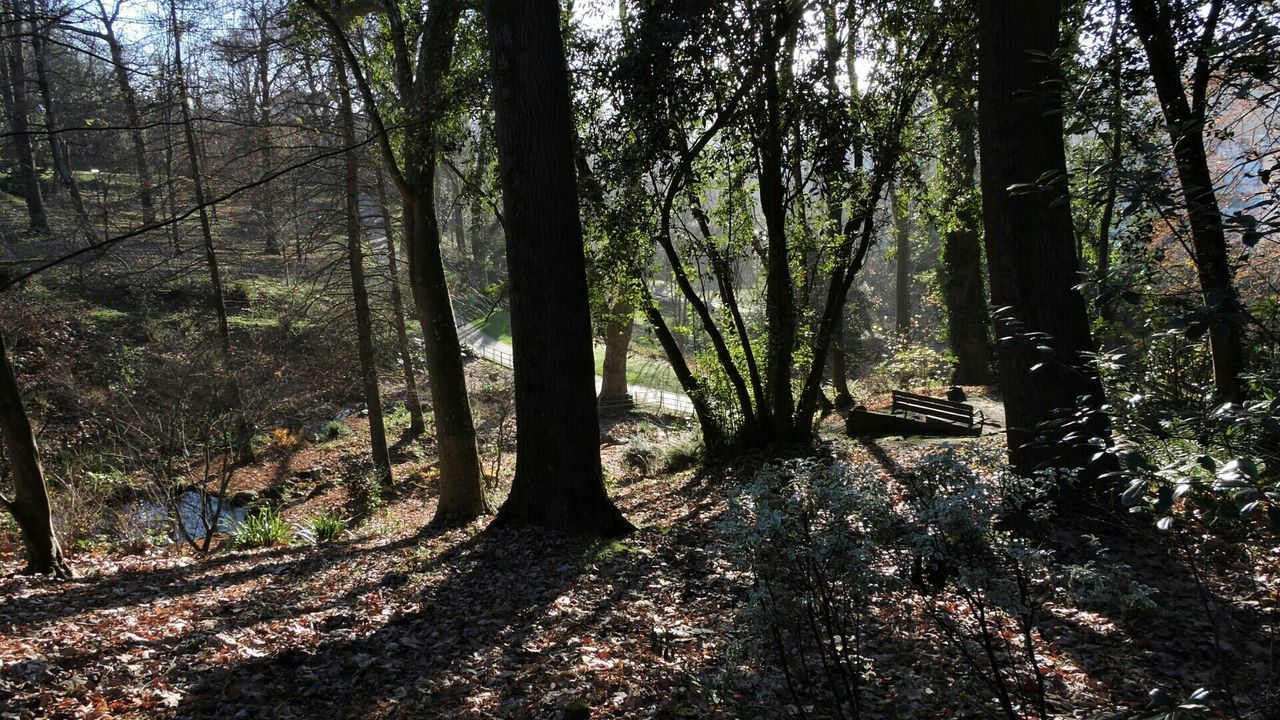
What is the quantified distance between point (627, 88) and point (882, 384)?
1528 cm

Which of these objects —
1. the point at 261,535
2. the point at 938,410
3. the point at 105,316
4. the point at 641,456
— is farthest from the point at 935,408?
the point at 105,316

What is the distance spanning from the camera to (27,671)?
414 centimetres

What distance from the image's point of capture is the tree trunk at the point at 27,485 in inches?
243

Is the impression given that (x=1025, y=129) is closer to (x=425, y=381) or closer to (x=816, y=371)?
(x=816, y=371)

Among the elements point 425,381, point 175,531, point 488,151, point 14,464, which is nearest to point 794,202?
point 488,151

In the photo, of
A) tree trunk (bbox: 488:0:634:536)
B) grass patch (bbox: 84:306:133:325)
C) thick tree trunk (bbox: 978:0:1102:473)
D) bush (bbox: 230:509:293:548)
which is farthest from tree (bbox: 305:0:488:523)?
grass patch (bbox: 84:306:133:325)

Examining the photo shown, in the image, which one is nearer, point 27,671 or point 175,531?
point 27,671

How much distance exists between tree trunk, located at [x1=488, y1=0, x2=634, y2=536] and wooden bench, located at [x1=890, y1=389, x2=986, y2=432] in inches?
301

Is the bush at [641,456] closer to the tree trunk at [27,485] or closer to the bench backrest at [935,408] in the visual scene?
the bench backrest at [935,408]

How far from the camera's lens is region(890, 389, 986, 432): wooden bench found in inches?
482

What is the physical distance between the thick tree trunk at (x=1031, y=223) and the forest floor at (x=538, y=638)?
1.11 meters

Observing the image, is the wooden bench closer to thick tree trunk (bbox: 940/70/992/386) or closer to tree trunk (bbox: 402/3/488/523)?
thick tree trunk (bbox: 940/70/992/386)

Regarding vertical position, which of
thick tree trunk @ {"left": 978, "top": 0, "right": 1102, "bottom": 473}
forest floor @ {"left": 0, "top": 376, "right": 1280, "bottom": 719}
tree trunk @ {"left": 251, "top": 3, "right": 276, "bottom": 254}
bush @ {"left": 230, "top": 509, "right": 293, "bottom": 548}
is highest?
tree trunk @ {"left": 251, "top": 3, "right": 276, "bottom": 254}

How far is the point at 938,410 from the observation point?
12.8 m
